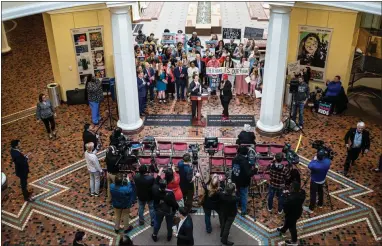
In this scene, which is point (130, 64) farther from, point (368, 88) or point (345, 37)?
point (368, 88)

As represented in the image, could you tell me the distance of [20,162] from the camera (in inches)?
388

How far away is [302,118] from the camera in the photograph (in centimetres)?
1355

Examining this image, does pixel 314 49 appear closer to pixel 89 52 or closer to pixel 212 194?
pixel 89 52

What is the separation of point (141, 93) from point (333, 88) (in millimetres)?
6206

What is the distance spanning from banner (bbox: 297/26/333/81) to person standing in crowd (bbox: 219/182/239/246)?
8.03 m

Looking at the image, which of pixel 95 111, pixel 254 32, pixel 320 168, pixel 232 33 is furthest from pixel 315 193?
pixel 232 33

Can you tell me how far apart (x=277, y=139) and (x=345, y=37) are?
13.9ft

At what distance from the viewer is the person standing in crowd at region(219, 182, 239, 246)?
8195 mm

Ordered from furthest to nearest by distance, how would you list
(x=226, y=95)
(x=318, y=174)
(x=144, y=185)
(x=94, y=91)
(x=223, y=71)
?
(x=223, y=71) < (x=226, y=95) < (x=94, y=91) < (x=318, y=174) < (x=144, y=185)

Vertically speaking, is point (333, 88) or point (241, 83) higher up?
point (333, 88)

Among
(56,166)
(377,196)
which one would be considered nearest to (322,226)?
(377,196)

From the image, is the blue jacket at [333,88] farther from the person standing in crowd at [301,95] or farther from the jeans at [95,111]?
the jeans at [95,111]

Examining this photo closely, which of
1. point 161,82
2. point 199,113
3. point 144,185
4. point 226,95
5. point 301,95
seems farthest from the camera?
point 161,82

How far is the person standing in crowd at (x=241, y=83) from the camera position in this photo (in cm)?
1570
